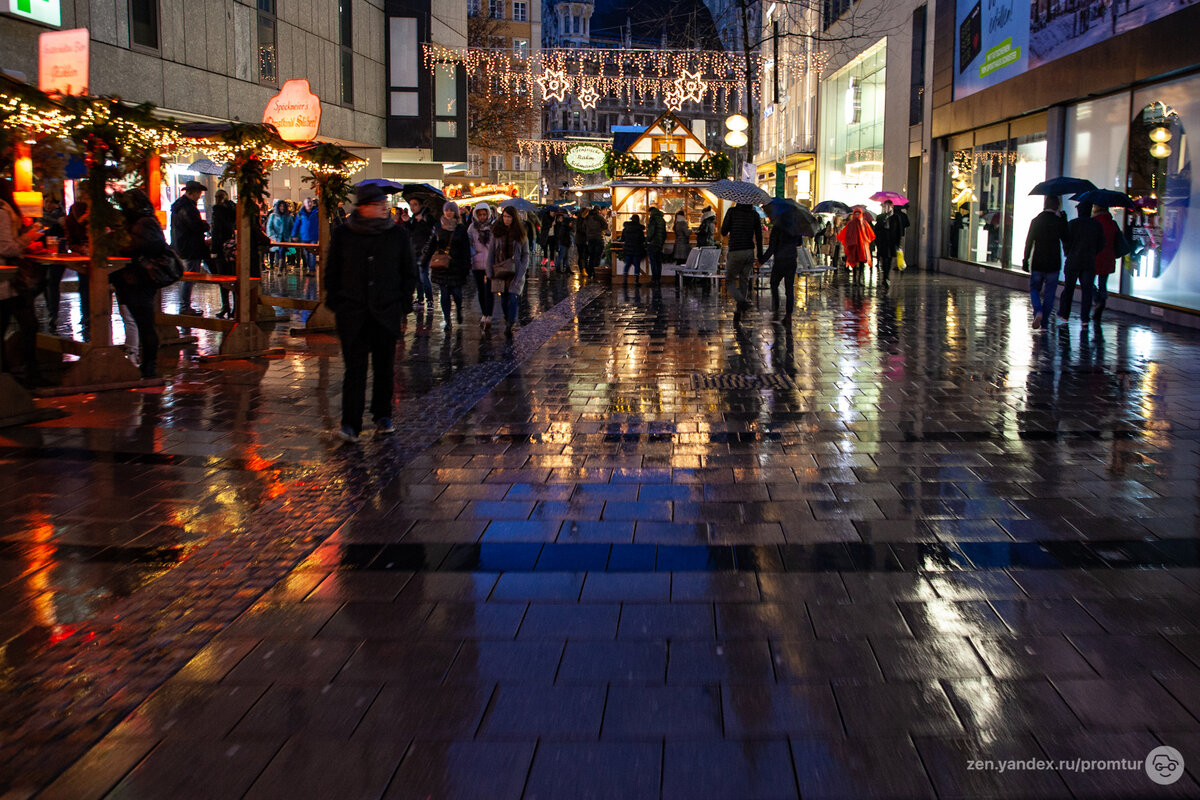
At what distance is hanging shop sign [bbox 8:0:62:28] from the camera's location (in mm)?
18128

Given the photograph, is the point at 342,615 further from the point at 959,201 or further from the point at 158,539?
the point at 959,201

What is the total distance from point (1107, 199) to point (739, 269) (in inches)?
205

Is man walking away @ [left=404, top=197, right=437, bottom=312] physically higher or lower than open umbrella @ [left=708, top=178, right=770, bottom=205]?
lower

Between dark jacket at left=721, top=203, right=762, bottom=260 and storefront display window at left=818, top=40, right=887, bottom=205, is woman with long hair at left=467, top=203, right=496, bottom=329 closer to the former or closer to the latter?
dark jacket at left=721, top=203, right=762, bottom=260

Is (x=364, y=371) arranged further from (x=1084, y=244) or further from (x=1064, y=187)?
(x=1064, y=187)

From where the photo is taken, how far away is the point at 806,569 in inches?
202

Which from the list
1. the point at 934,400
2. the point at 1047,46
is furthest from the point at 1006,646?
the point at 1047,46

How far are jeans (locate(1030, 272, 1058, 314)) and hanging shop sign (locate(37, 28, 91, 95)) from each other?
11.6 m

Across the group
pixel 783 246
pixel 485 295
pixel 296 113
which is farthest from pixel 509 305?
pixel 783 246

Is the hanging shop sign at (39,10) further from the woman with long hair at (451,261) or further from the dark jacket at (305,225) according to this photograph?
the dark jacket at (305,225)

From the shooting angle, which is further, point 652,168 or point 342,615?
point 652,168

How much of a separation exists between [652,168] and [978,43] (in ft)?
27.1

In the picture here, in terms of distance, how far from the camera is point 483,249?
15578 millimetres

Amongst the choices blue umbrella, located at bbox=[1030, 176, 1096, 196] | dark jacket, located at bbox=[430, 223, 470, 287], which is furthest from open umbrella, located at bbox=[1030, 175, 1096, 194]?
dark jacket, located at bbox=[430, 223, 470, 287]
